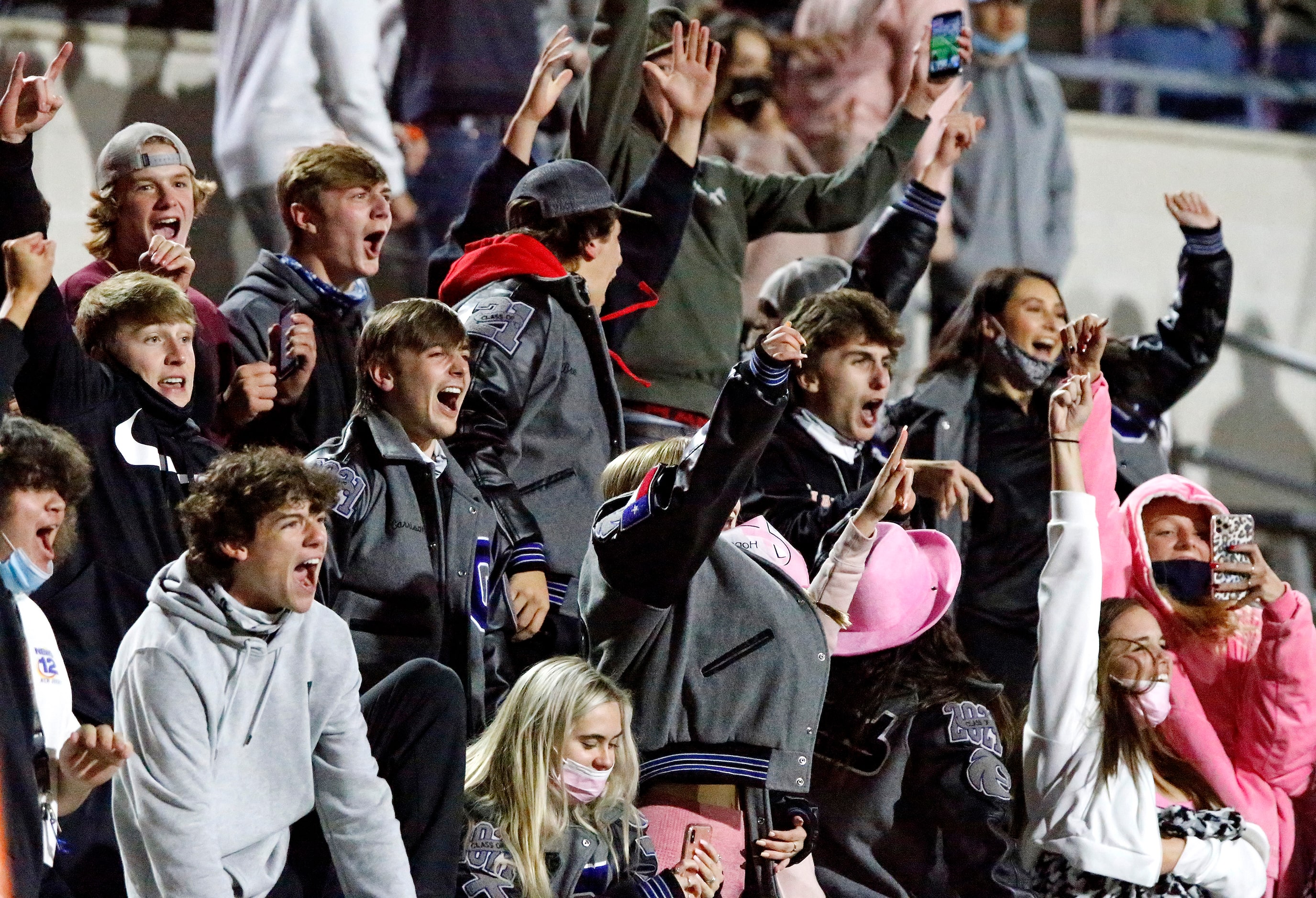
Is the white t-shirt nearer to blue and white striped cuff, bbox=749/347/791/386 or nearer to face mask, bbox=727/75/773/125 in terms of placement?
blue and white striped cuff, bbox=749/347/791/386

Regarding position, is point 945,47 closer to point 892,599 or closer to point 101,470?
point 892,599

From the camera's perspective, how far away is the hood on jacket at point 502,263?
4270 mm

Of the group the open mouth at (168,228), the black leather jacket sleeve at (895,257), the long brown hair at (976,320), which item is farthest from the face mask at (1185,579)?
the open mouth at (168,228)

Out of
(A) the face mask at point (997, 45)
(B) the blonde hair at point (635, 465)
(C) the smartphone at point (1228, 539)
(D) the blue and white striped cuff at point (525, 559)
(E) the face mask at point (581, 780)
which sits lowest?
(A) the face mask at point (997, 45)

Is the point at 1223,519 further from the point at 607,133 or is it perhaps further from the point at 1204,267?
the point at 607,133

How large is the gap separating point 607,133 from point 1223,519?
1.79 m

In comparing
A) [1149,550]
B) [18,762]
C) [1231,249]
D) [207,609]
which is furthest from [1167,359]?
[1231,249]

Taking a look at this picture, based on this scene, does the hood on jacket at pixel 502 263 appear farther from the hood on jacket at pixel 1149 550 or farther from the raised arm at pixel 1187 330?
the raised arm at pixel 1187 330

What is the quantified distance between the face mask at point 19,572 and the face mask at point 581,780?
953mm

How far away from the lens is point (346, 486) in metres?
3.74

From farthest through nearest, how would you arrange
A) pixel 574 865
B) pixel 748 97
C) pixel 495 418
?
1. pixel 748 97
2. pixel 495 418
3. pixel 574 865

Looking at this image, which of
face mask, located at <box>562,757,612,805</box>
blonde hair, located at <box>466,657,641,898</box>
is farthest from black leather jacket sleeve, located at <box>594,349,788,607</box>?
face mask, located at <box>562,757,612,805</box>

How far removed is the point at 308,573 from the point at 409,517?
1.53 ft

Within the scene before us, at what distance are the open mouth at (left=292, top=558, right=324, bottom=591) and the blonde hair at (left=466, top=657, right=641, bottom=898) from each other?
1.54ft
